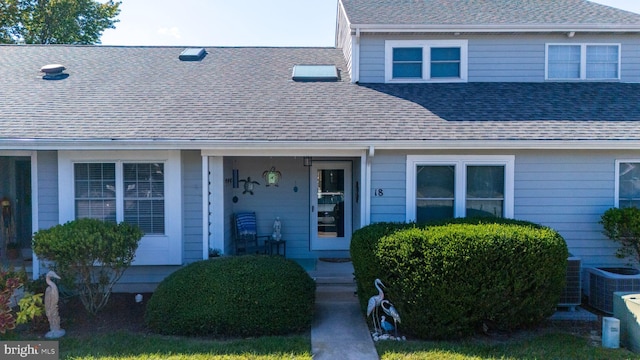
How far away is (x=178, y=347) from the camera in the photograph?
5648 mm

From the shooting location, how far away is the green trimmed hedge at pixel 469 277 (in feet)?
19.0

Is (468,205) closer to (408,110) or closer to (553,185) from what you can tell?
(553,185)

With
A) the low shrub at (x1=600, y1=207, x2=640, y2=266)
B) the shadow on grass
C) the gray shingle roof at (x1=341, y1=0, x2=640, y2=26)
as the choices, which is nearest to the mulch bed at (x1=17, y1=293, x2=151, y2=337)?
the shadow on grass

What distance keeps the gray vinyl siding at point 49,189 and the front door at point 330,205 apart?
509 centimetres

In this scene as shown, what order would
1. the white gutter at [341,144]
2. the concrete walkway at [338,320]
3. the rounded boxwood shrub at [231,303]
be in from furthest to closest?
the white gutter at [341,144] → the rounded boxwood shrub at [231,303] → the concrete walkway at [338,320]

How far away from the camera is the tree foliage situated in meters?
20.7

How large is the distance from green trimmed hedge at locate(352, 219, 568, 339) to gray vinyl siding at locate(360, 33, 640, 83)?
15.2ft

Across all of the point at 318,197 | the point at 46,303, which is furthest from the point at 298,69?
the point at 46,303

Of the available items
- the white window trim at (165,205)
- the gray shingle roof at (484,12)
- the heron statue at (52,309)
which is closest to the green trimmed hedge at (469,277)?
the white window trim at (165,205)

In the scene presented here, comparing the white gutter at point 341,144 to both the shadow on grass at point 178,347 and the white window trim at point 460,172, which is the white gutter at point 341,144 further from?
the shadow on grass at point 178,347

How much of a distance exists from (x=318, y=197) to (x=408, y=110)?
2.97 m

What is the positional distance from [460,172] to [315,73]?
4.29m

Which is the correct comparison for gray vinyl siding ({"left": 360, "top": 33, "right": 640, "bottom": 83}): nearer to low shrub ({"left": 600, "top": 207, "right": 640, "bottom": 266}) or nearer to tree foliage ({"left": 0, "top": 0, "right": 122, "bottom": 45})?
low shrub ({"left": 600, "top": 207, "right": 640, "bottom": 266})

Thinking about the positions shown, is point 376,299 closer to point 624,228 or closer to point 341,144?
point 341,144
